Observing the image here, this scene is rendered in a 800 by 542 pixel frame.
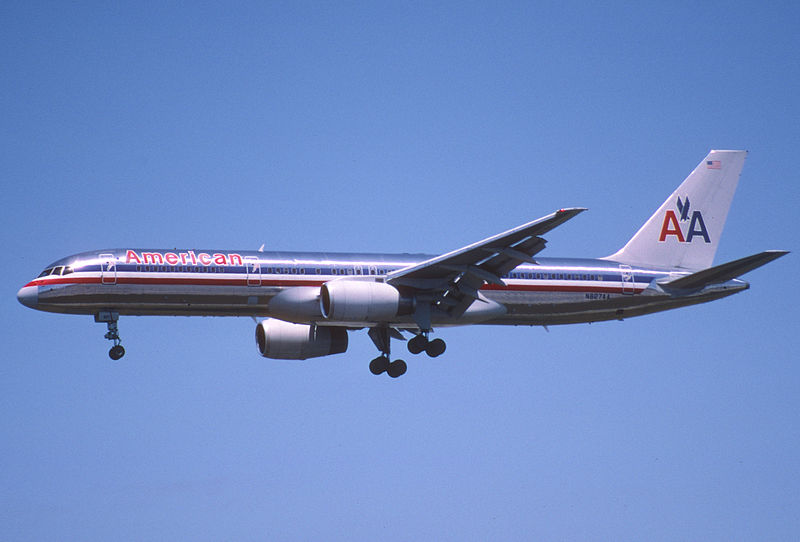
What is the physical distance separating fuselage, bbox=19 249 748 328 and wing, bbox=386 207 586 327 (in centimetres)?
92

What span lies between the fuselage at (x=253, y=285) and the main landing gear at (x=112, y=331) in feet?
0.90

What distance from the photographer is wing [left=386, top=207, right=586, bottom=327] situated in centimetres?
4312

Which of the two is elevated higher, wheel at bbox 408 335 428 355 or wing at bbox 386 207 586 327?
wing at bbox 386 207 586 327

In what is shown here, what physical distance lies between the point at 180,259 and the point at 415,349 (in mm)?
10856

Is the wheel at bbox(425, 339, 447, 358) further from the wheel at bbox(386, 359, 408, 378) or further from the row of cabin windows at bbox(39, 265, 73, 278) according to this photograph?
the row of cabin windows at bbox(39, 265, 73, 278)

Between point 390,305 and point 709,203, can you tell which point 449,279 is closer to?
point 390,305

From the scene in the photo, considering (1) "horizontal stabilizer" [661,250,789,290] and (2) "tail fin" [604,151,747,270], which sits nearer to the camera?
(1) "horizontal stabilizer" [661,250,789,290]

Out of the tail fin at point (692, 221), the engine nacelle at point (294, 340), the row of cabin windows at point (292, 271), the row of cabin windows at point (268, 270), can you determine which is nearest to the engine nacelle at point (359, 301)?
the row of cabin windows at point (268, 270)

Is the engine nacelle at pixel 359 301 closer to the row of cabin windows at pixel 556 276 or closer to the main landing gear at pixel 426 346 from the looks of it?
the main landing gear at pixel 426 346

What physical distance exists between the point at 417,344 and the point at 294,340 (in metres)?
6.26

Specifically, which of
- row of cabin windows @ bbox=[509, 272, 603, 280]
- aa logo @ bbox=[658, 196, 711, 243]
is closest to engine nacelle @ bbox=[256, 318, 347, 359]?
row of cabin windows @ bbox=[509, 272, 603, 280]

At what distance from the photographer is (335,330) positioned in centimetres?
→ 5247

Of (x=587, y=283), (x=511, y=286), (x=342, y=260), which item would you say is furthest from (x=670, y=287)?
(x=342, y=260)

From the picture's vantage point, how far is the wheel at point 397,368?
50688 mm
